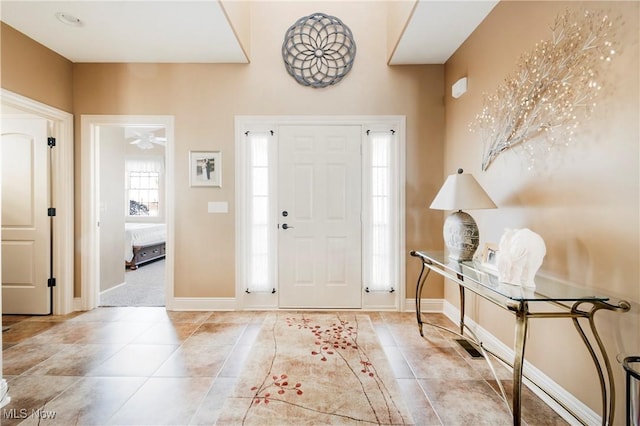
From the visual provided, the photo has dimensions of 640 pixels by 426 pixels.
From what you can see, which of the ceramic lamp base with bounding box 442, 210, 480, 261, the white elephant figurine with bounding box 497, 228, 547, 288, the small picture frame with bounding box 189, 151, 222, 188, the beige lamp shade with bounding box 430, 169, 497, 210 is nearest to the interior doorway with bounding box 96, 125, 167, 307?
the small picture frame with bounding box 189, 151, 222, 188

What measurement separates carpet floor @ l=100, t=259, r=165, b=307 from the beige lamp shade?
→ 10.9ft

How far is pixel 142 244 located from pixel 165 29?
415cm

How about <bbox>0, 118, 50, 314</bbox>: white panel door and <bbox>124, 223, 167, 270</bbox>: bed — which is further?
<bbox>124, 223, 167, 270</bbox>: bed

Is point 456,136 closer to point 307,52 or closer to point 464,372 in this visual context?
point 307,52

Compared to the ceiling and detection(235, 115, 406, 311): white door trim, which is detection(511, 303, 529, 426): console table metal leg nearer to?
detection(235, 115, 406, 311): white door trim

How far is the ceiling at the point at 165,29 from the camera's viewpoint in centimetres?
232

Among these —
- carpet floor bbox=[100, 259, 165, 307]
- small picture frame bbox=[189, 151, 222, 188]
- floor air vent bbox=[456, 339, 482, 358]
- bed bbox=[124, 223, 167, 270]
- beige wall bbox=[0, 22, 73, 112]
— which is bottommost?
floor air vent bbox=[456, 339, 482, 358]

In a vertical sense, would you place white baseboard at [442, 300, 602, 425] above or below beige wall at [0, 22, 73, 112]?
below

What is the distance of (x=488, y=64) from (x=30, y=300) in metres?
4.98

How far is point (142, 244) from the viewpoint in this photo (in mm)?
5543

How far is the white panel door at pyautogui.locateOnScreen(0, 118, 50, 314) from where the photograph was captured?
3.13m

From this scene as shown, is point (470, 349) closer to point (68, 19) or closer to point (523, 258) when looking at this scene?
point (523, 258)

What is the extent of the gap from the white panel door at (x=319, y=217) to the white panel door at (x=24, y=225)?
2481 millimetres

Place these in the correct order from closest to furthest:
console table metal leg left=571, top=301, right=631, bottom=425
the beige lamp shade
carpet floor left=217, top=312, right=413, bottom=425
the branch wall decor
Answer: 1. console table metal leg left=571, top=301, right=631, bottom=425
2. the branch wall decor
3. carpet floor left=217, top=312, right=413, bottom=425
4. the beige lamp shade
